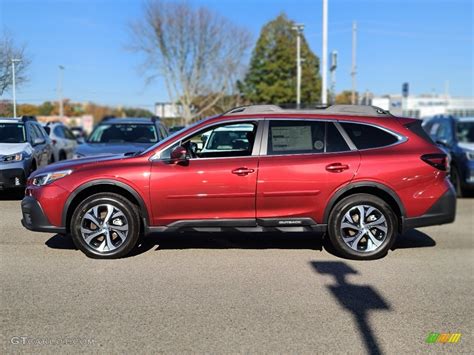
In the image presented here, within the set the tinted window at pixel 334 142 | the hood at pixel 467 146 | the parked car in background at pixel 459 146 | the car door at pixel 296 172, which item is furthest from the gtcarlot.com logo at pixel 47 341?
the hood at pixel 467 146

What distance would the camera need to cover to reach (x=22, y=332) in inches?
144

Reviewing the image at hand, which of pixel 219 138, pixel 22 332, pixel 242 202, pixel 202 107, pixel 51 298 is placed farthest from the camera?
pixel 202 107

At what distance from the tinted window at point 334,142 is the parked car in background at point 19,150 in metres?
5.82

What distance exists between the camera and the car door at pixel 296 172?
217 inches

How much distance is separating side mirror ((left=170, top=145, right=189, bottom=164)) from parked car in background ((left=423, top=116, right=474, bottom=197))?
7144mm

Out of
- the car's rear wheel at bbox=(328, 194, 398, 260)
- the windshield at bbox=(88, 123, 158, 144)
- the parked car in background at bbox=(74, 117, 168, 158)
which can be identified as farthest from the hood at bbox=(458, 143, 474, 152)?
the windshield at bbox=(88, 123, 158, 144)

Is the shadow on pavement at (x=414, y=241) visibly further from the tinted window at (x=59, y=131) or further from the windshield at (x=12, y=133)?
the tinted window at (x=59, y=131)

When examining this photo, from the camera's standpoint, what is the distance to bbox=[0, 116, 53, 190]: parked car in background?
873cm

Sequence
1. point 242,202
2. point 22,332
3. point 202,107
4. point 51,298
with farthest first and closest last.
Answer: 1. point 202,107
2. point 242,202
3. point 51,298
4. point 22,332

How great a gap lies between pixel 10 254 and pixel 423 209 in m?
4.91

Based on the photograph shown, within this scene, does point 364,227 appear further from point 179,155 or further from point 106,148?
point 106,148

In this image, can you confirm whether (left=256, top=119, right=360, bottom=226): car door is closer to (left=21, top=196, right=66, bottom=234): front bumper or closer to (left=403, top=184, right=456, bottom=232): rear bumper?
(left=403, top=184, right=456, bottom=232): rear bumper

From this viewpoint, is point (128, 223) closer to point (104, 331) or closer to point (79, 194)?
point (79, 194)

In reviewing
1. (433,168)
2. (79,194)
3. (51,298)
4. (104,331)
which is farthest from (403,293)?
(79,194)
